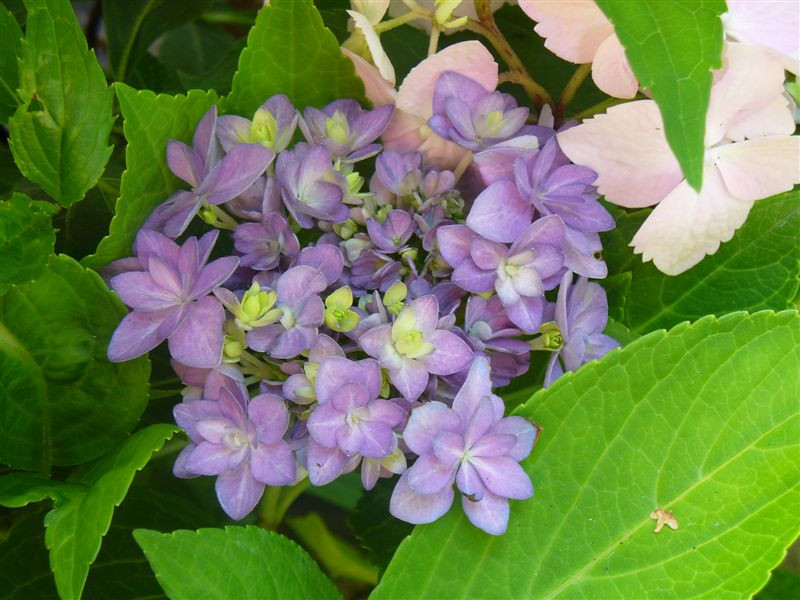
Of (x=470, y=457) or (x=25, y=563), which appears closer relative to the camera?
(x=470, y=457)

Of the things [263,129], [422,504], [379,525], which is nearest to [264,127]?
[263,129]

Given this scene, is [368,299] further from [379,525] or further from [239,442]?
[379,525]

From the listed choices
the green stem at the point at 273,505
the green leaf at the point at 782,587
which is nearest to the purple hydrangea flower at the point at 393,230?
the green stem at the point at 273,505

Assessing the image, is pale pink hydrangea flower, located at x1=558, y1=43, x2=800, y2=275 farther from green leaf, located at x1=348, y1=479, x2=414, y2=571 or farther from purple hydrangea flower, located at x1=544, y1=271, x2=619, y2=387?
green leaf, located at x1=348, y1=479, x2=414, y2=571

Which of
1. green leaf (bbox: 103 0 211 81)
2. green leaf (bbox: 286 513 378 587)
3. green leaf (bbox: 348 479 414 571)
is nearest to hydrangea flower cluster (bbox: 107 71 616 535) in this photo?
green leaf (bbox: 348 479 414 571)

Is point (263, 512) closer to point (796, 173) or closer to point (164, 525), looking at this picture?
point (164, 525)
